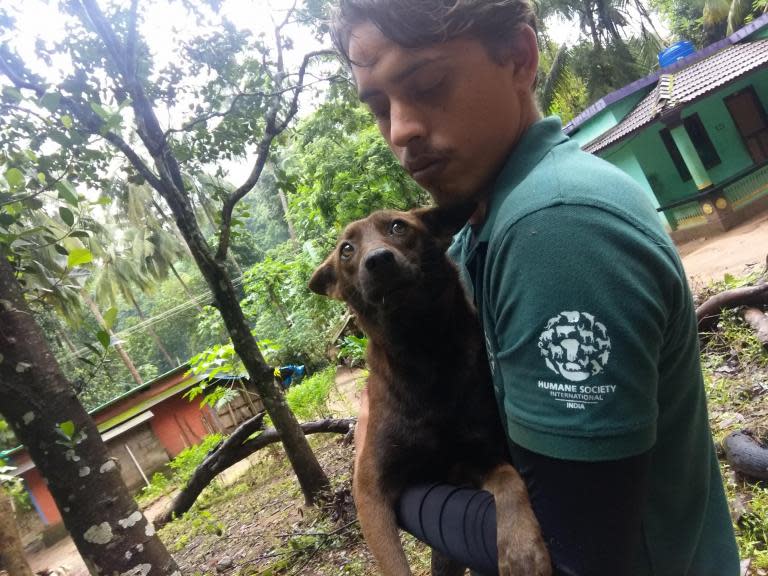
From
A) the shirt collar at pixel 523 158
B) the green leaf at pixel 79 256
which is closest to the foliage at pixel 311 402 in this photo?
the green leaf at pixel 79 256

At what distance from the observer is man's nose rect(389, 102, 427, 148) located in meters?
1.41

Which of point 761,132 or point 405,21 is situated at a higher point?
point 405,21

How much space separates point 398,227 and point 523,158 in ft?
3.54

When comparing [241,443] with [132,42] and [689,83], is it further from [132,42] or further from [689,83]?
[689,83]

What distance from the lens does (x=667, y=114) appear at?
13.3 meters

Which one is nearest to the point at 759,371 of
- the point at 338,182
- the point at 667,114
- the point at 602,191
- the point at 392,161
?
the point at 602,191

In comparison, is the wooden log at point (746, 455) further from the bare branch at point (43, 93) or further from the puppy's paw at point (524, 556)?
the bare branch at point (43, 93)

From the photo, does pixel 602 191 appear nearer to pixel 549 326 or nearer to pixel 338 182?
pixel 549 326

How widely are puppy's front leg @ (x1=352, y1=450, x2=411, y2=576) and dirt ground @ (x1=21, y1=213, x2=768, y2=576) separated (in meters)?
7.39

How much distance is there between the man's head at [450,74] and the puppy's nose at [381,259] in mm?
521

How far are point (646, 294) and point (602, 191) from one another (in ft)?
0.71

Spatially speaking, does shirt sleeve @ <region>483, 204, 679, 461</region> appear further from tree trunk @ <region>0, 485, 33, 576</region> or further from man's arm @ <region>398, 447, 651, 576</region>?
tree trunk @ <region>0, 485, 33, 576</region>

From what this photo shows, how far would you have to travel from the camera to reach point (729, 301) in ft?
19.2

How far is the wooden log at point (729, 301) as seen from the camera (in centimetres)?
568
